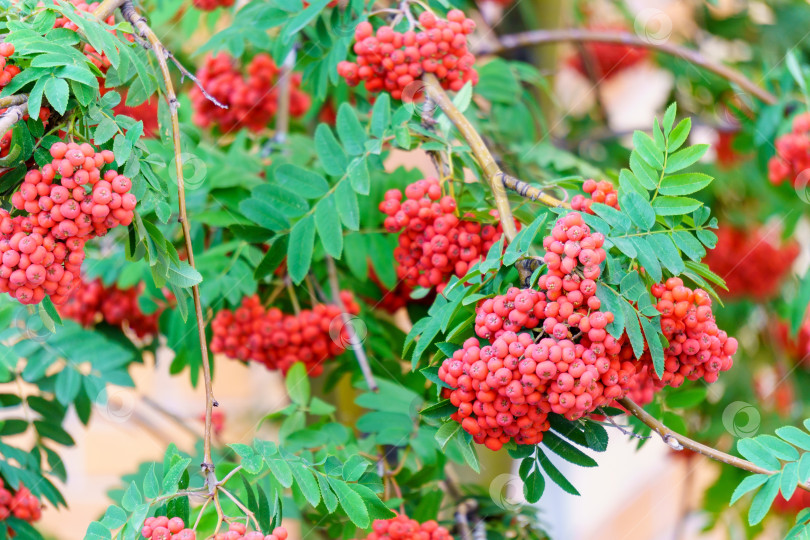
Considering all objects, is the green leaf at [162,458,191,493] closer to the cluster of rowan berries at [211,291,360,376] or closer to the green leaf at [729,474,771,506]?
the cluster of rowan berries at [211,291,360,376]

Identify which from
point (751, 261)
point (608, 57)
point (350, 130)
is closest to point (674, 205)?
point (350, 130)

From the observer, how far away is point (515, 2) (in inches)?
74.7

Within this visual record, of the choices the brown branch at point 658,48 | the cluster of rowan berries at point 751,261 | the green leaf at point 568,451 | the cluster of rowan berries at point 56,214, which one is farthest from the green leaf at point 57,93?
the cluster of rowan berries at point 751,261

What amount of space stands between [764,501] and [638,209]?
296 mm

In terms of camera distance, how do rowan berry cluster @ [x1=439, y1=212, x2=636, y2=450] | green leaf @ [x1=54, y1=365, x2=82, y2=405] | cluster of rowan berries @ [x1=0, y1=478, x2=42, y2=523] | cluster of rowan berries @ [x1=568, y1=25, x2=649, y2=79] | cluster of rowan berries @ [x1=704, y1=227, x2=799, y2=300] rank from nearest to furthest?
1. rowan berry cluster @ [x1=439, y1=212, x2=636, y2=450]
2. cluster of rowan berries @ [x1=0, y1=478, x2=42, y2=523]
3. green leaf @ [x1=54, y1=365, x2=82, y2=405]
4. cluster of rowan berries @ [x1=704, y1=227, x2=799, y2=300]
5. cluster of rowan berries @ [x1=568, y1=25, x2=649, y2=79]

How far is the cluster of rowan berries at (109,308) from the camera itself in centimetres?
133

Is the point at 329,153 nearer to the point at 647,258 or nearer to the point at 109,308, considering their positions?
the point at 647,258

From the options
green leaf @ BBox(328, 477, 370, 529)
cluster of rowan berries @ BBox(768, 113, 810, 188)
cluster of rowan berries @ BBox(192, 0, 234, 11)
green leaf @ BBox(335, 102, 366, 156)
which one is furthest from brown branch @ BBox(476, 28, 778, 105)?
green leaf @ BBox(328, 477, 370, 529)

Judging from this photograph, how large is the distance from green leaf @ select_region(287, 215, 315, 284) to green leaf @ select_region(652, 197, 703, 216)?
0.42m

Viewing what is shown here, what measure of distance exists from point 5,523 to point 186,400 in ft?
6.04

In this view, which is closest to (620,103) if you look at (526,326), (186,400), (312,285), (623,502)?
(623,502)

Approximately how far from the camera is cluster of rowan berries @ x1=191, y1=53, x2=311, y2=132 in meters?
1.40

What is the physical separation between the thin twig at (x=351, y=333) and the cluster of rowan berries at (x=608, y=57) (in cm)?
138

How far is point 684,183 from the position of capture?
81cm
